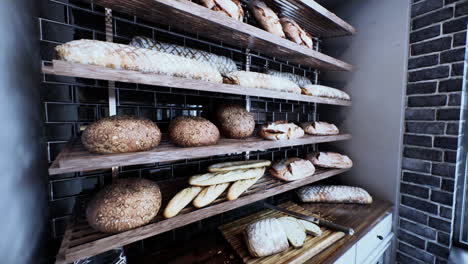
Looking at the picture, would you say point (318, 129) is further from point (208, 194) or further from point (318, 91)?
point (208, 194)

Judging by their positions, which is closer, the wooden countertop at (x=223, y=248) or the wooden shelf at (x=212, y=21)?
the wooden shelf at (x=212, y=21)

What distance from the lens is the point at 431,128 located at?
134cm

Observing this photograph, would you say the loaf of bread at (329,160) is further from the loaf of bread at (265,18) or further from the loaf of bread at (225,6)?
the loaf of bread at (225,6)

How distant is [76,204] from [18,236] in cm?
27

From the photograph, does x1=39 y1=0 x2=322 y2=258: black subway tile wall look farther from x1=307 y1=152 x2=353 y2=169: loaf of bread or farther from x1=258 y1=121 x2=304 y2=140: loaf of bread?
x1=307 y1=152 x2=353 y2=169: loaf of bread

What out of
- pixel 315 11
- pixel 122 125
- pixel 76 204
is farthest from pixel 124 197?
pixel 315 11

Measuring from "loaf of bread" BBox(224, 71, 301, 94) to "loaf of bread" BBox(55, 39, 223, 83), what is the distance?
14cm

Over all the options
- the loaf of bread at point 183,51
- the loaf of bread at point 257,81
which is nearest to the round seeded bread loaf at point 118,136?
the loaf of bread at point 183,51

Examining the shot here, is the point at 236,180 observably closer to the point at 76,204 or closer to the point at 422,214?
the point at 76,204

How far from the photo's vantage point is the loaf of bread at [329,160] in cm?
149

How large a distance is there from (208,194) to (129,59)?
2.06 feet

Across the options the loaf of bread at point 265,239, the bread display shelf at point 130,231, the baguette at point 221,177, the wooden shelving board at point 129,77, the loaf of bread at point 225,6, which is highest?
the loaf of bread at point 225,6

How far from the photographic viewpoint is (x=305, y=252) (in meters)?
0.97

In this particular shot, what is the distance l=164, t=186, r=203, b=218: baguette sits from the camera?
0.76 m
